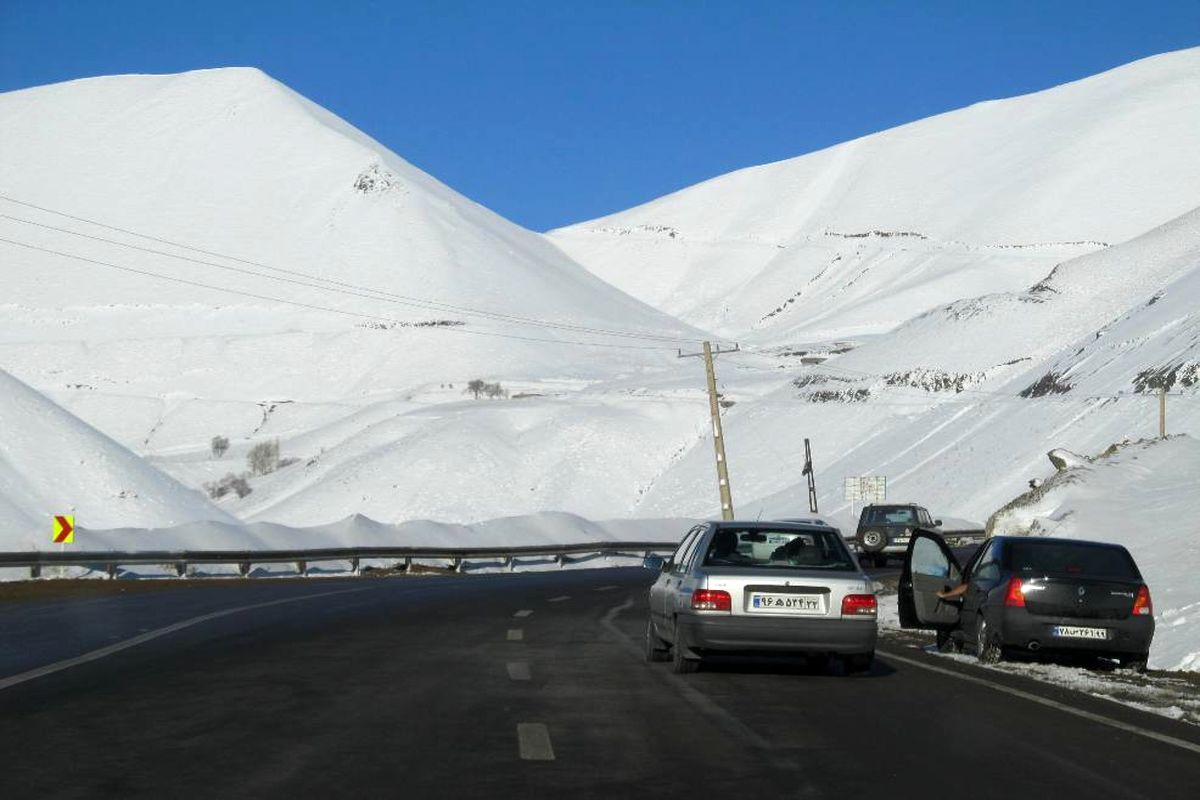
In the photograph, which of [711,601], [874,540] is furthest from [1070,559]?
[874,540]

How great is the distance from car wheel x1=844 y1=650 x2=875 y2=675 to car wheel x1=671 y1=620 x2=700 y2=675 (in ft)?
4.44

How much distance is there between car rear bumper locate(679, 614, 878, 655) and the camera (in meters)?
15.2

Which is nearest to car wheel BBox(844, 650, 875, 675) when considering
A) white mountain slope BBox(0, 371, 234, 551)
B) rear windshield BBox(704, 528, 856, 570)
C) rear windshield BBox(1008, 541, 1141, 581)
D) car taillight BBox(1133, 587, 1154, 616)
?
rear windshield BBox(704, 528, 856, 570)

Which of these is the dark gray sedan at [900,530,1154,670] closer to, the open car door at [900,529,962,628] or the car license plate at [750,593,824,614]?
the open car door at [900,529,962,628]

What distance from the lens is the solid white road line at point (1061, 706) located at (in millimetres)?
11633

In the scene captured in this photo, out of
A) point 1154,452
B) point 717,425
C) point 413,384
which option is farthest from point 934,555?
point 413,384

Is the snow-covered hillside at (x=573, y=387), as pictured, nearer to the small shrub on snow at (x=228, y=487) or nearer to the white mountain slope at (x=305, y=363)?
the white mountain slope at (x=305, y=363)

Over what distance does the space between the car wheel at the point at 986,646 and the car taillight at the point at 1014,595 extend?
1.79 ft

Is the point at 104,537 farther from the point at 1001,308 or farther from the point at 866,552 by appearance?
the point at 1001,308

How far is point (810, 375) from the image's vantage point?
125 m

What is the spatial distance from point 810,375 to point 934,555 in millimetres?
105699

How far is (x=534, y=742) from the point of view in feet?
35.2

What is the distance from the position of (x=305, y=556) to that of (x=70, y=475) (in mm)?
16474

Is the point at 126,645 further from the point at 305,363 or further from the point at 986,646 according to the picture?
the point at 305,363
